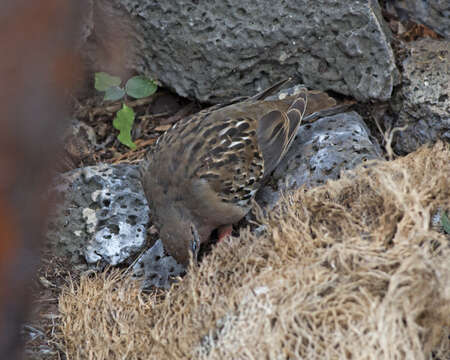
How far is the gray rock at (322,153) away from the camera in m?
4.46

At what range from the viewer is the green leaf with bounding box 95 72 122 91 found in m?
5.37

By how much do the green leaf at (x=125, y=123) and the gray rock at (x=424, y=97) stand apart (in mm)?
2336

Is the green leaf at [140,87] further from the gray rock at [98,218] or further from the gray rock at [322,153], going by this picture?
the gray rock at [322,153]

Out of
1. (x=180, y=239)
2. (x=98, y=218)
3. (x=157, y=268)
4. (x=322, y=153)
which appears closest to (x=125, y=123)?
(x=98, y=218)

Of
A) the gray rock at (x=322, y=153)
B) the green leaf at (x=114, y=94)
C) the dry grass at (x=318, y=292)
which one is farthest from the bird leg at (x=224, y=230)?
the green leaf at (x=114, y=94)

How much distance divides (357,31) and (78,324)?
3156 mm

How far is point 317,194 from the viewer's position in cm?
341

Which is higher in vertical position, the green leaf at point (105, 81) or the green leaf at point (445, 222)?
the green leaf at point (105, 81)

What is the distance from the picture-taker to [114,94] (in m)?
5.33

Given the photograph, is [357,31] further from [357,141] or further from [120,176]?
[120,176]

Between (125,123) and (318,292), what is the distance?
313 centimetres

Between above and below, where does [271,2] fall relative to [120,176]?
above

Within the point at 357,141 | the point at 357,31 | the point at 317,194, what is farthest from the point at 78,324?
the point at 357,31

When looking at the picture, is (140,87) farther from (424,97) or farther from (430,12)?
(430,12)
